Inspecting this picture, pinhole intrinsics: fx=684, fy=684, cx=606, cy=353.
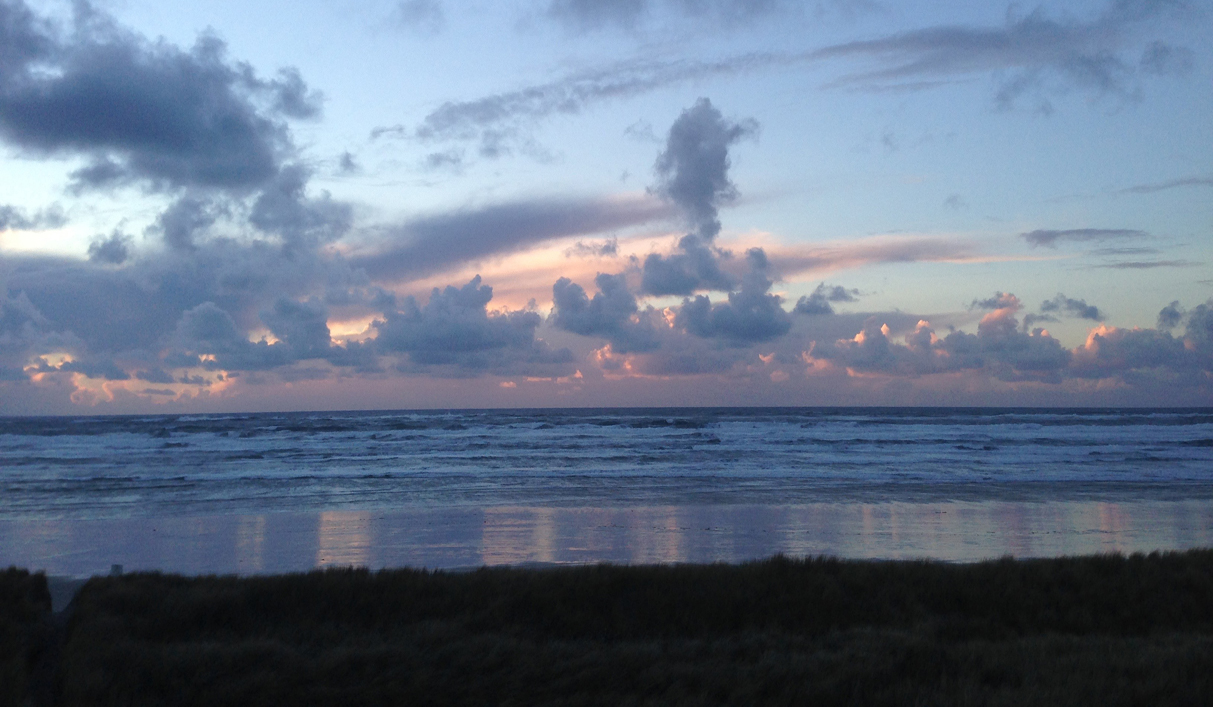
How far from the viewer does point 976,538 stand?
41.1 ft

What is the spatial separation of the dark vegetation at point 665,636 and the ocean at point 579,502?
12.1 ft

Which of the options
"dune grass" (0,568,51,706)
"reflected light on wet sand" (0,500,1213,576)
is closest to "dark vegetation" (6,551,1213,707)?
"dune grass" (0,568,51,706)

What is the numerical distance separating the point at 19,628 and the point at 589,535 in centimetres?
873

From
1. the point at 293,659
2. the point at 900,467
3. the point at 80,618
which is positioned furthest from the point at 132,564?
the point at 900,467

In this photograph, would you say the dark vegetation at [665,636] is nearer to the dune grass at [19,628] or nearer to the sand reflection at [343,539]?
the dune grass at [19,628]

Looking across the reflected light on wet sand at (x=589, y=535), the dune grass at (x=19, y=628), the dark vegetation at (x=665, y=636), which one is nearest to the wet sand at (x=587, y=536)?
the reflected light on wet sand at (x=589, y=535)

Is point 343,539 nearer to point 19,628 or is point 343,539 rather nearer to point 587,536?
point 587,536

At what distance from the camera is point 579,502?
57.0 feet

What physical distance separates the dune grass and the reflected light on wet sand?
3.66 meters

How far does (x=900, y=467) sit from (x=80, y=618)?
2678 centimetres

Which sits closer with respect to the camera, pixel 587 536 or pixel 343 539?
pixel 343 539

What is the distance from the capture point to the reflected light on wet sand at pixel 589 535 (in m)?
10.9

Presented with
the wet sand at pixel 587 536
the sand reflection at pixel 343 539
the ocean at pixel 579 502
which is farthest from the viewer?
the ocean at pixel 579 502

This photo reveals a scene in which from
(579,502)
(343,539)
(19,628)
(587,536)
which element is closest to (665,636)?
(19,628)
